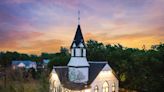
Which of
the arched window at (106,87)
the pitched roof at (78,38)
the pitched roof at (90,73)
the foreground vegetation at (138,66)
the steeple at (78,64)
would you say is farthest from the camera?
the arched window at (106,87)

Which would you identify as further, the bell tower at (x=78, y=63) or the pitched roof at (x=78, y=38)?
the pitched roof at (x=78, y=38)

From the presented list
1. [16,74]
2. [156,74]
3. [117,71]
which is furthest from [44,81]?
[117,71]

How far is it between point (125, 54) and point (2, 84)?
1111 inches

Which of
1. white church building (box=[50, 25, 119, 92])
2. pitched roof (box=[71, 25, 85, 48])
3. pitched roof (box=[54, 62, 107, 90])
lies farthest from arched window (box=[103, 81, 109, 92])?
pitched roof (box=[71, 25, 85, 48])

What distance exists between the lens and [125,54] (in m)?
32.8

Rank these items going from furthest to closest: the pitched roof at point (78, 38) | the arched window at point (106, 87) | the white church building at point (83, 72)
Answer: the arched window at point (106, 87) → the pitched roof at point (78, 38) → the white church building at point (83, 72)

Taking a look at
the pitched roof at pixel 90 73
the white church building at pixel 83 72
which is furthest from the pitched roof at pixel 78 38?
the pitched roof at pixel 90 73

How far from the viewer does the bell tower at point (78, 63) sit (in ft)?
96.2

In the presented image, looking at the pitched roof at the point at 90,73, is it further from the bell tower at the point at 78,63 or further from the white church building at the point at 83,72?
the bell tower at the point at 78,63

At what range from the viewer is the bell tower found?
1155 inches

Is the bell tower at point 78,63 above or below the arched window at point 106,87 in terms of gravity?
above

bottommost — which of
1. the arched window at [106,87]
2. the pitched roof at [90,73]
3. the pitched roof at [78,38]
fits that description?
the arched window at [106,87]

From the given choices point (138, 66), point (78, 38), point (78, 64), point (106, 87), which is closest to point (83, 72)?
point (78, 64)

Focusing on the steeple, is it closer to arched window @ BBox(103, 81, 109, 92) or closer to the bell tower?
the bell tower
